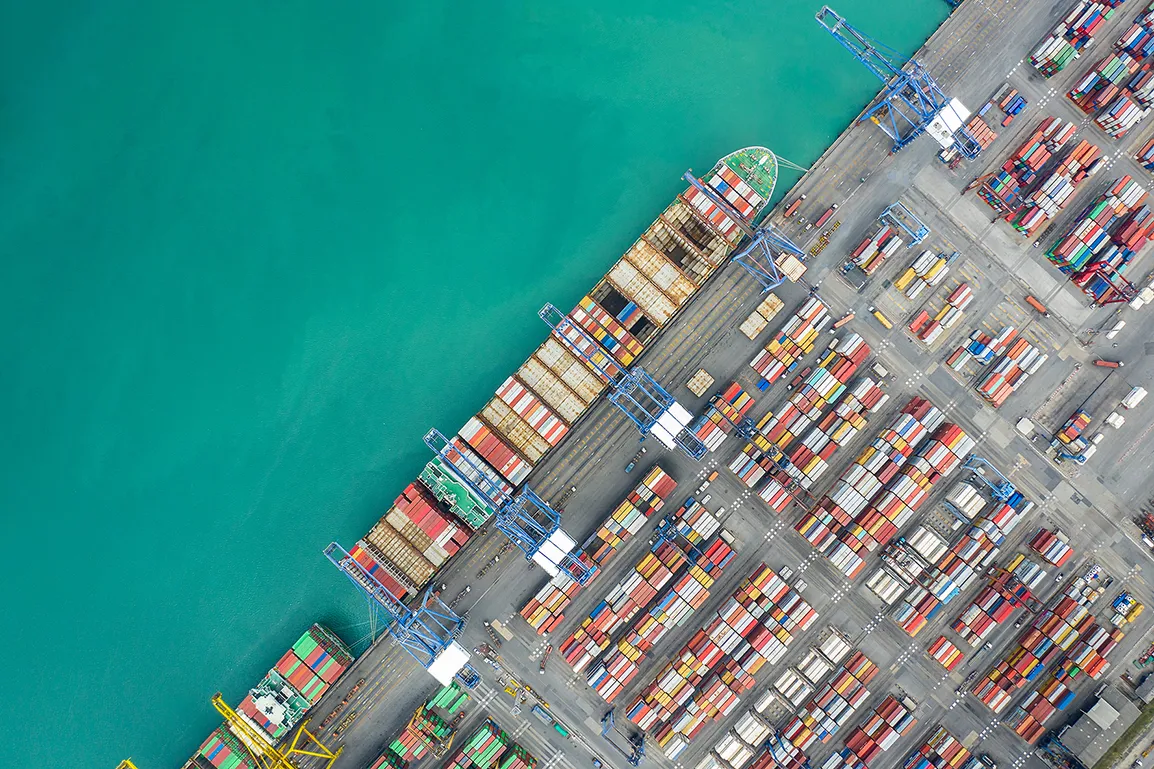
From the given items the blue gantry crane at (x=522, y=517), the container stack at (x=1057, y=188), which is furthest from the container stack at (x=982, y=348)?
the blue gantry crane at (x=522, y=517)

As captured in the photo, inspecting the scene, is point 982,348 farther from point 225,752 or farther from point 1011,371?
point 225,752

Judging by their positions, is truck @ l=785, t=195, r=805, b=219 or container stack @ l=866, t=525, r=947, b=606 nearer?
container stack @ l=866, t=525, r=947, b=606

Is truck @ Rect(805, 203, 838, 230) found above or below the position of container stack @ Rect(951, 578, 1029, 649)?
above

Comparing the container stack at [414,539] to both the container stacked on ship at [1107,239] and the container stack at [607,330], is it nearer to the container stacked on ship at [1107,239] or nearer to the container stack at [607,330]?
the container stack at [607,330]

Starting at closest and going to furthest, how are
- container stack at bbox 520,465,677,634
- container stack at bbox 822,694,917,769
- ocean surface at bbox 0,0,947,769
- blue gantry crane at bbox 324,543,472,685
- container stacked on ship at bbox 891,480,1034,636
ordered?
blue gantry crane at bbox 324,543,472,685 < container stacked on ship at bbox 891,480,1034,636 < container stack at bbox 822,694,917,769 < container stack at bbox 520,465,677,634 < ocean surface at bbox 0,0,947,769

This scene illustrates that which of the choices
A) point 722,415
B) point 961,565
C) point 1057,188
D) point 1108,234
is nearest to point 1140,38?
point 1057,188

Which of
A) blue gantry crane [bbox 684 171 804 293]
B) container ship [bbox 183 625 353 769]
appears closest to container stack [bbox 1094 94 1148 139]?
blue gantry crane [bbox 684 171 804 293]

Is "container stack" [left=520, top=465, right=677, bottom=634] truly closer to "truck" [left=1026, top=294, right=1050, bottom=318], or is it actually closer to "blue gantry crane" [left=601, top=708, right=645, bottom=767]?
"blue gantry crane" [left=601, top=708, right=645, bottom=767]

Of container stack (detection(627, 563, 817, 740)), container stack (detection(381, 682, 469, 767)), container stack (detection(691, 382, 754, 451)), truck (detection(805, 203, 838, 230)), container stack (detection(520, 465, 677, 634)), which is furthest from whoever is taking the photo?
truck (detection(805, 203, 838, 230))
